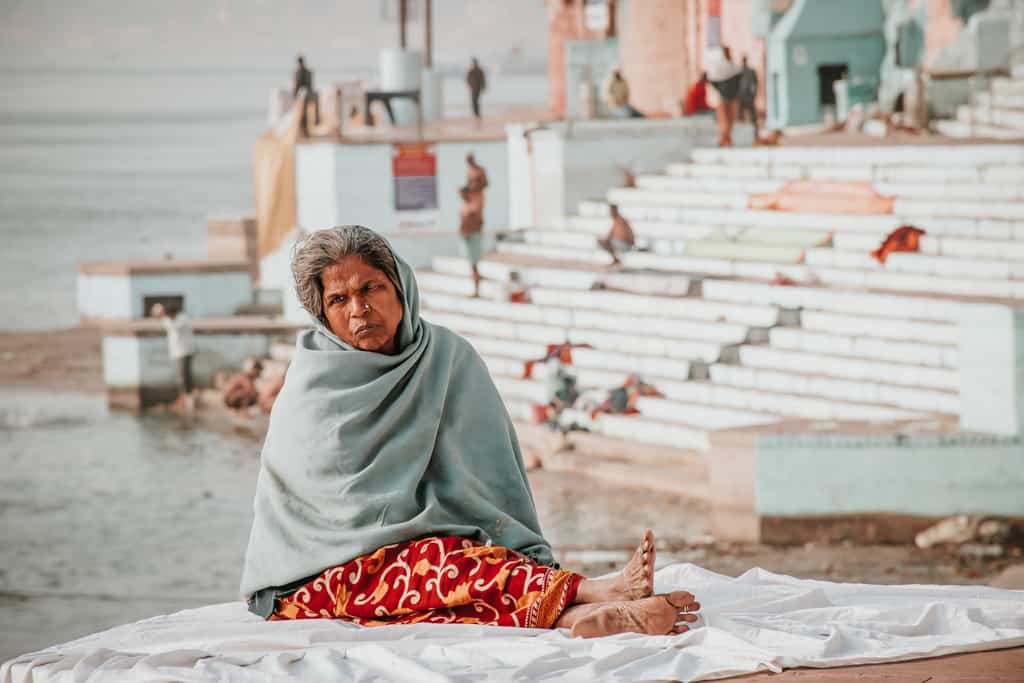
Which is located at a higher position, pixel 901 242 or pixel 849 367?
pixel 901 242

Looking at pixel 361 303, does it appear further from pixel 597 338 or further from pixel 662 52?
pixel 662 52

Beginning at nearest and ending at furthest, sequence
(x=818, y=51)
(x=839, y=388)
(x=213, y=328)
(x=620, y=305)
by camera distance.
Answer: (x=839, y=388)
(x=620, y=305)
(x=213, y=328)
(x=818, y=51)

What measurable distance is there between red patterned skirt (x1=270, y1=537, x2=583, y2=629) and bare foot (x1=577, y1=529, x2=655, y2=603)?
0.05 metres

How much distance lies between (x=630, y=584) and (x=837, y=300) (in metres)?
9.68

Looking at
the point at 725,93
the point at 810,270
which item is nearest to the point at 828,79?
the point at 725,93

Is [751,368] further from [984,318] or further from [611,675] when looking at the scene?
[611,675]

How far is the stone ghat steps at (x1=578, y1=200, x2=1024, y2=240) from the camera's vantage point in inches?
531

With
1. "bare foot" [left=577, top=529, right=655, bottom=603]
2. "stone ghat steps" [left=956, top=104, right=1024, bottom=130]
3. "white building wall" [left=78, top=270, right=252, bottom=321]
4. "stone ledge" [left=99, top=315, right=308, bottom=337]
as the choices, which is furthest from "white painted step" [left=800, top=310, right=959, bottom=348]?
"white building wall" [left=78, top=270, right=252, bottom=321]

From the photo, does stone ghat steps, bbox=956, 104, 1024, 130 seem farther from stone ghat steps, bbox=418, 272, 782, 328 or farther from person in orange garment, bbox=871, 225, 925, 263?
stone ghat steps, bbox=418, 272, 782, 328

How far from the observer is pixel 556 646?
3875mm

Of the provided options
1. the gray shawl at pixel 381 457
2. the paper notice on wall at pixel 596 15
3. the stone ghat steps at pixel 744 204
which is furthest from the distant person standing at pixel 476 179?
the gray shawl at pixel 381 457

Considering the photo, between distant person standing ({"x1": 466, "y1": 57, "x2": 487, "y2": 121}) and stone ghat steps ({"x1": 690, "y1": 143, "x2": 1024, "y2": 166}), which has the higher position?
distant person standing ({"x1": 466, "y1": 57, "x2": 487, "y2": 121})

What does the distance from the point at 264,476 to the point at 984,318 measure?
7.25 m

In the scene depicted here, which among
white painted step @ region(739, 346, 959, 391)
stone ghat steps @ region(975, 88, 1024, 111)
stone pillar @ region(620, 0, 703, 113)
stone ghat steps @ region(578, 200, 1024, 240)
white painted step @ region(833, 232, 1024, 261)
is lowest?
white painted step @ region(739, 346, 959, 391)
